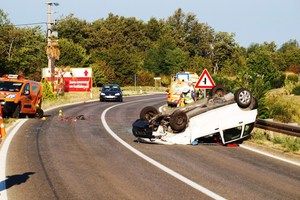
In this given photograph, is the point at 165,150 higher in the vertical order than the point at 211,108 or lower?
lower

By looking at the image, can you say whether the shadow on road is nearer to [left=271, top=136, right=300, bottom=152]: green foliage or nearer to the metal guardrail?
[left=271, top=136, right=300, bottom=152]: green foliage

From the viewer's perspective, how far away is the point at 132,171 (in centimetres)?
1004

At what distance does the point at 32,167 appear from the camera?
10.3 meters

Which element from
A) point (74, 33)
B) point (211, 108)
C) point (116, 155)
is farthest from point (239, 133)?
point (74, 33)

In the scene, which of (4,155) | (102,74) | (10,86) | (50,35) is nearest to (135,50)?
(102,74)

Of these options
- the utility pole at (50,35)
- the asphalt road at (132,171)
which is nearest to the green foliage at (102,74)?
the utility pole at (50,35)

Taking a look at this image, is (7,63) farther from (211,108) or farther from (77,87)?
(211,108)

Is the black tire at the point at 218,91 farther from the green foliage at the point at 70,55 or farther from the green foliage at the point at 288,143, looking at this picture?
the green foliage at the point at 70,55

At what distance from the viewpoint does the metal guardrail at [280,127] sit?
13.4 m


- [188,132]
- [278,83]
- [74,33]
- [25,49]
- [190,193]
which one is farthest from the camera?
[74,33]

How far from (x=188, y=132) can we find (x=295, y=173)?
4.26m

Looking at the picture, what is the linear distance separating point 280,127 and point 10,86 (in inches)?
507

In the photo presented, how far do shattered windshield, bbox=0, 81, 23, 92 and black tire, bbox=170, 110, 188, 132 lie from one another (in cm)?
1062

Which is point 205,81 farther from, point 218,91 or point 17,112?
point 17,112
